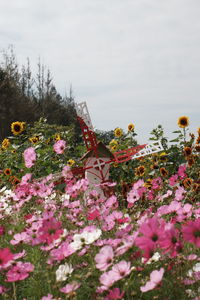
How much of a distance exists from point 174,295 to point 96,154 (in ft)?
10.2

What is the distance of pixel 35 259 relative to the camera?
2646mm

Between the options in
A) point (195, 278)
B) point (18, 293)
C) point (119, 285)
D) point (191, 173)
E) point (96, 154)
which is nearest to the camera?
point (195, 278)

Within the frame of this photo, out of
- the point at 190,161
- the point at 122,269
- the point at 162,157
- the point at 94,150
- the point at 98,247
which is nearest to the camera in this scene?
the point at 122,269

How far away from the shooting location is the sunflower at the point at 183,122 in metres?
6.25

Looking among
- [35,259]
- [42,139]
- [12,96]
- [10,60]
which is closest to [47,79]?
[10,60]

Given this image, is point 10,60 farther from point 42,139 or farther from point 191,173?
point 191,173

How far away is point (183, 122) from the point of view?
6.28 m

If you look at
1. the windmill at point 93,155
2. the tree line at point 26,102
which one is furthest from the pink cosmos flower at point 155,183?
the tree line at point 26,102

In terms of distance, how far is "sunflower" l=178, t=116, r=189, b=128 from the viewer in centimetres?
625

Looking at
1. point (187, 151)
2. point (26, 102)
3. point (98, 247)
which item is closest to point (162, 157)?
point (187, 151)

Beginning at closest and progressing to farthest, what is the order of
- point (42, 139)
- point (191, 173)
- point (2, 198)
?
point (2, 198) < point (191, 173) < point (42, 139)

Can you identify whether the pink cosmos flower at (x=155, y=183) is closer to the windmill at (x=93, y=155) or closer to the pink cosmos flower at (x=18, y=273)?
the windmill at (x=93, y=155)

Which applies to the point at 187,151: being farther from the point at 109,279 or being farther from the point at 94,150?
the point at 109,279

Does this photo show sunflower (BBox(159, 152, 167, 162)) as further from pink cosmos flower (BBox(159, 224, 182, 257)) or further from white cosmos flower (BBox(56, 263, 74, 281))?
pink cosmos flower (BBox(159, 224, 182, 257))
